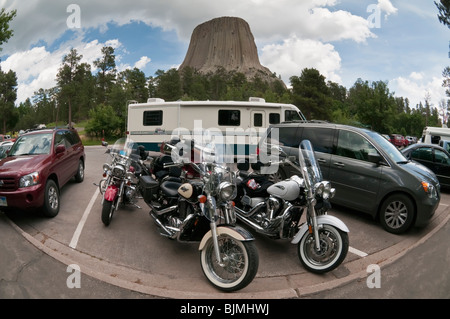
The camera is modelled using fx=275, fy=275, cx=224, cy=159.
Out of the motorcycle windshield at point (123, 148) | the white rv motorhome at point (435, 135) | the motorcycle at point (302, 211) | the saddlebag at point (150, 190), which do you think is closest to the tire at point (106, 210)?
the saddlebag at point (150, 190)

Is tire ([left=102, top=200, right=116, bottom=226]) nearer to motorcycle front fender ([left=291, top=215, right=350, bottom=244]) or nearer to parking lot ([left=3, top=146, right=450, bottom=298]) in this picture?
parking lot ([left=3, top=146, right=450, bottom=298])

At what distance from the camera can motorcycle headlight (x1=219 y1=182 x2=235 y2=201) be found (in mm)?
3375

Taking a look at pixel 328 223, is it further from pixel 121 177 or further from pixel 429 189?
pixel 121 177

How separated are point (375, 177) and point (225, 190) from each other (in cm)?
367

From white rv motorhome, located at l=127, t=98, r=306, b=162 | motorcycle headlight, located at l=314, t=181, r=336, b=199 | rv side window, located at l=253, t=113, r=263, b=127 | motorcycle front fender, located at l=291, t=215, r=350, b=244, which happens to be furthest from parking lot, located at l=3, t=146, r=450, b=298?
rv side window, located at l=253, t=113, r=263, b=127

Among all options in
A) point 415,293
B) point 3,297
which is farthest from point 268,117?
point 3,297

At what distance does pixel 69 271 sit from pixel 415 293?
4412mm

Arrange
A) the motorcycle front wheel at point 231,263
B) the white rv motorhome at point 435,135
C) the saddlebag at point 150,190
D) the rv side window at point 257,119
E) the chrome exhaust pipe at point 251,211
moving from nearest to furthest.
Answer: the motorcycle front wheel at point 231,263
the chrome exhaust pipe at point 251,211
the saddlebag at point 150,190
the rv side window at point 257,119
the white rv motorhome at point 435,135

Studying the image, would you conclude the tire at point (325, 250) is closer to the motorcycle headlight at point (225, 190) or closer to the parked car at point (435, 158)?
the motorcycle headlight at point (225, 190)

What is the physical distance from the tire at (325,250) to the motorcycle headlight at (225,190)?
1.33 m

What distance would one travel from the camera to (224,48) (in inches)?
4919

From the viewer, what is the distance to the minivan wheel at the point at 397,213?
510 centimetres

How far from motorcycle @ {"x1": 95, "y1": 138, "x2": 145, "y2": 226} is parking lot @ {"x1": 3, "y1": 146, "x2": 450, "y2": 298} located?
12.8 inches

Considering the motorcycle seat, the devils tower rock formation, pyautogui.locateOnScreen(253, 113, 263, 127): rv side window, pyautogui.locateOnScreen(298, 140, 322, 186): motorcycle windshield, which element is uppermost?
the devils tower rock formation
